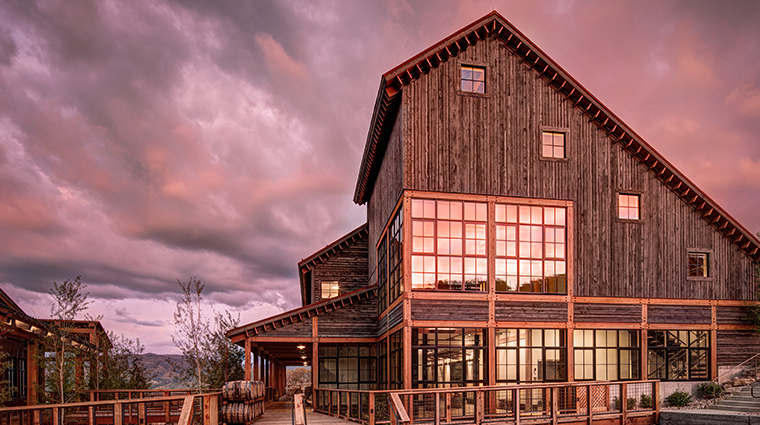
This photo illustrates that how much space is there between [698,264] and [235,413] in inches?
706

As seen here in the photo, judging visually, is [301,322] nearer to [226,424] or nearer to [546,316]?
[226,424]

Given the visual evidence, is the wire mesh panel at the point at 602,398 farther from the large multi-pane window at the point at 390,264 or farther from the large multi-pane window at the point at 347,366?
the large multi-pane window at the point at 347,366

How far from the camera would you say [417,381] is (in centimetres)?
1677

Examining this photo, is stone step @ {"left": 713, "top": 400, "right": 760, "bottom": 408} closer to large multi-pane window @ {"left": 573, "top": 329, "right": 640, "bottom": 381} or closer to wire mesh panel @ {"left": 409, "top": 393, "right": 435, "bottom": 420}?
large multi-pane window @ {"left": 573, "top": 329, "right": 640, "bottom": 381}

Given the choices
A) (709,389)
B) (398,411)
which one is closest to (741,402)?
(709,389)

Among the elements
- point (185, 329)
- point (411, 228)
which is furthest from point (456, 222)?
point (185, 329)

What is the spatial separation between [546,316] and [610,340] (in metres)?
3.04

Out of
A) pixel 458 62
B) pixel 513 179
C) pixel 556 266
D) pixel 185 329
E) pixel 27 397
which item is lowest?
pixel 27 397

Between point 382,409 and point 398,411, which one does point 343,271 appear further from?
point 398,411

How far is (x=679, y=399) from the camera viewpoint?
18.7 meters

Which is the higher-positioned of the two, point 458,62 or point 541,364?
point 458,62

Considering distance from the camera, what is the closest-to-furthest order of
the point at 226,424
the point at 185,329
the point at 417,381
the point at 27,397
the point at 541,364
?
the point at 226,424
the point at 417,381
the point at 541,364
the point at 27,397
the point at 185,329

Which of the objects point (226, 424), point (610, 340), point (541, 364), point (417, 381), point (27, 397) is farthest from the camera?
point (27, 397)

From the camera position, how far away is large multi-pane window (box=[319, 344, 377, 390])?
25.5 m
